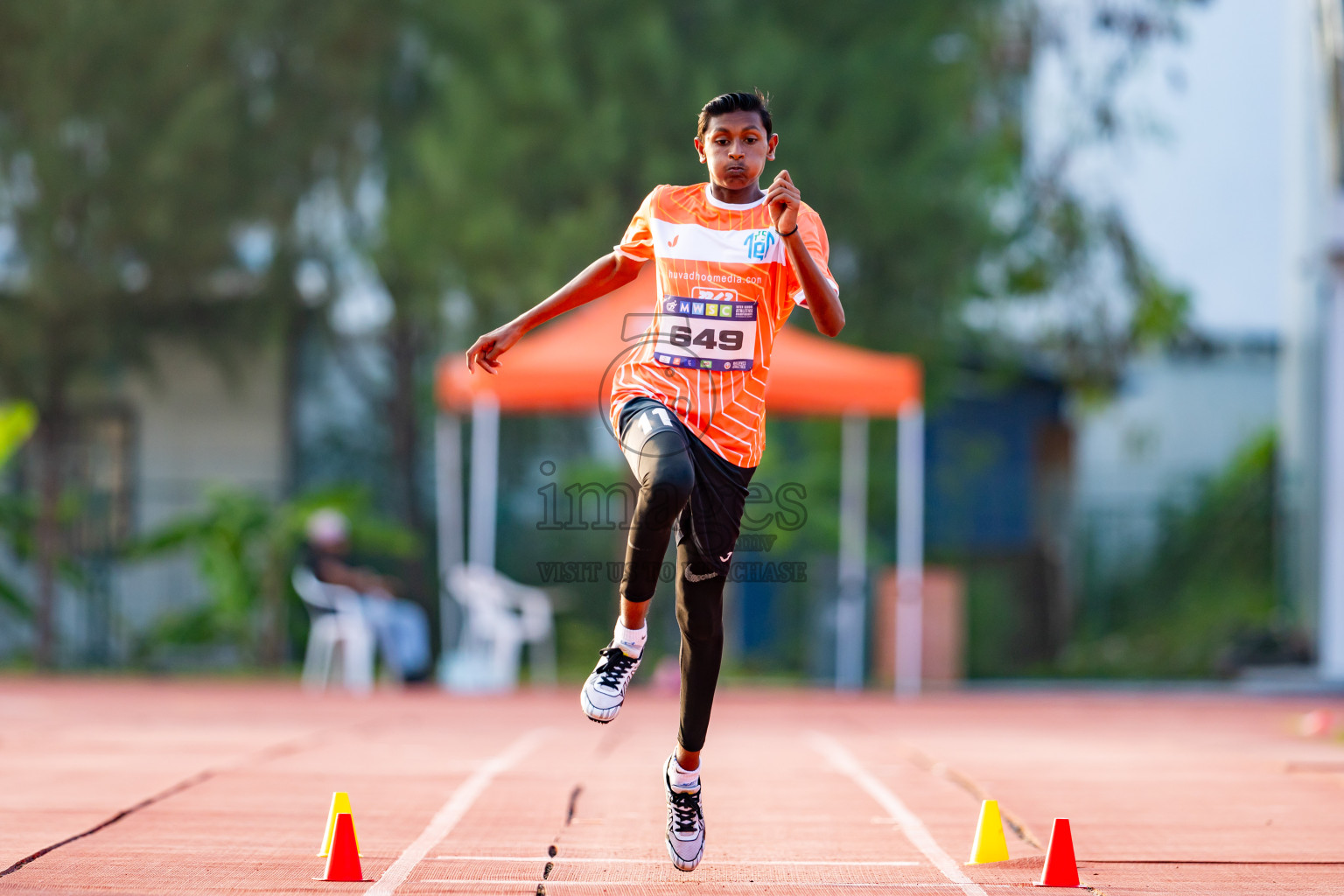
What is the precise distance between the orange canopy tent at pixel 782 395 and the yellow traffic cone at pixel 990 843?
245 inches

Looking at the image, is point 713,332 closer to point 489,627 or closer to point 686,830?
point 686,830

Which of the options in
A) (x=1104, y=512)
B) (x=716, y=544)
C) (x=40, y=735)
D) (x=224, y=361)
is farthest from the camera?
(x=1104, y=512)

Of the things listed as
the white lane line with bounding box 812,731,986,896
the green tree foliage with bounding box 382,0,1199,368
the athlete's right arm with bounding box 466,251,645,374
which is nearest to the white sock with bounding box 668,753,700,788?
the white lane line with bounding box 812,731,986,896

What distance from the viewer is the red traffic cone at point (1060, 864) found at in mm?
4742

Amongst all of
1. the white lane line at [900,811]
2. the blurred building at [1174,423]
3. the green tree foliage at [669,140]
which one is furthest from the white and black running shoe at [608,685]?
the blurred building at [1174,423]

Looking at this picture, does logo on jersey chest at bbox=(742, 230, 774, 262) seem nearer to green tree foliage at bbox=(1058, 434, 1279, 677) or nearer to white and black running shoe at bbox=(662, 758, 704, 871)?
white and black running shoe at bbox=(662, 758, 704, 871)

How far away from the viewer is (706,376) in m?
4.87

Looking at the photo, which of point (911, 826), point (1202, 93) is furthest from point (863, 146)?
point (911, 826)

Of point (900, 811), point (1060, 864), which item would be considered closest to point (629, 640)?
point (1060, 864)

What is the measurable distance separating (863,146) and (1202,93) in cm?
506

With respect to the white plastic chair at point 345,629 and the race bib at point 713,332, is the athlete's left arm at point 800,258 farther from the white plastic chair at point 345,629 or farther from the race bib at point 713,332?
the white plastic chair at point 345,629

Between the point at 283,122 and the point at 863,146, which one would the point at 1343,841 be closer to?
the point at 863,146

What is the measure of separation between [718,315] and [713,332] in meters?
0.05

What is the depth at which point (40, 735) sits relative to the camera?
9.80m
